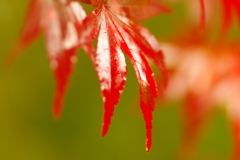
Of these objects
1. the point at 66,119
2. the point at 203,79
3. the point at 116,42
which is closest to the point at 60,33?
the point at 116,42

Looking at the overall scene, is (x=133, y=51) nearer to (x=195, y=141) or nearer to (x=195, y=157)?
(x=195, y=141)

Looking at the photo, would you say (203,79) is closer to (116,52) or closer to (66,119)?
(116,52)

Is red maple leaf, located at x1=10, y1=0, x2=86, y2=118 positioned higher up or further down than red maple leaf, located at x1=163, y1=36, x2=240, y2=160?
higher up

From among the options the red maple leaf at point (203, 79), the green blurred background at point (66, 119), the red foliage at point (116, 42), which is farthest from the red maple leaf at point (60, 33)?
the green blurred background at point (66, 119)


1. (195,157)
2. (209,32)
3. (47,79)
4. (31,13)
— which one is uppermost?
(31,13)

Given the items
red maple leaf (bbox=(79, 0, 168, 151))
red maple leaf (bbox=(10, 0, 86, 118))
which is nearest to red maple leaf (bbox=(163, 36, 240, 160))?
red maple leaf (bbox=(10, 0, 86, 118))

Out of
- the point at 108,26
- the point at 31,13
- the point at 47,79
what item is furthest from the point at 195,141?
the point at 47,79

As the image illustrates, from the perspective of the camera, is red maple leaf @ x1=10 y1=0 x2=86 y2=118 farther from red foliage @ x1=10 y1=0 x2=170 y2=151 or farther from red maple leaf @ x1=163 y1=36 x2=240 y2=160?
red maple leaf @ x1=163 y1=36 x2=240 y2=160

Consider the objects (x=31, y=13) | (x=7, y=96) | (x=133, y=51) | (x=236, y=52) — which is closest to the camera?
(x=133, y=51)
